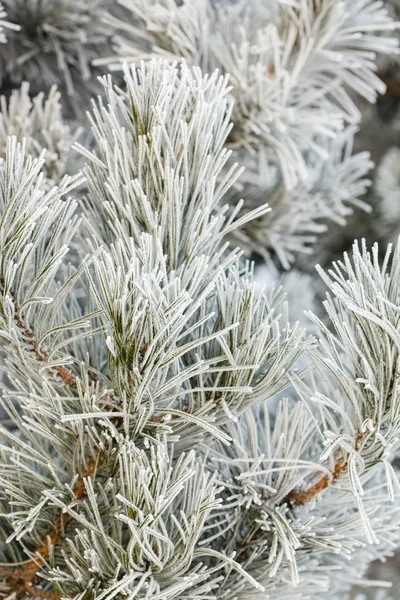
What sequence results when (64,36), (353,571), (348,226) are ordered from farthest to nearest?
(348,226) → (64,36) → (353,571)

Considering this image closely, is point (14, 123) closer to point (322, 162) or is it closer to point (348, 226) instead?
point (322, 162)

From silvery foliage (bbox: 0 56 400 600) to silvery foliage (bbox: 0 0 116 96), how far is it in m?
0.20

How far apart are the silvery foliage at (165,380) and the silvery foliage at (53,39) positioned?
0.66ft

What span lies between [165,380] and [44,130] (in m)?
0.19

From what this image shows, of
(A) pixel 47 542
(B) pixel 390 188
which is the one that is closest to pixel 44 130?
(A) pixel 47 542

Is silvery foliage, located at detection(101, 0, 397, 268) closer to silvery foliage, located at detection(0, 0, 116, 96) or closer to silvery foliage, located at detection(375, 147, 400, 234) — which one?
silvery foliage, located at detection(0, 0, 116, 96)

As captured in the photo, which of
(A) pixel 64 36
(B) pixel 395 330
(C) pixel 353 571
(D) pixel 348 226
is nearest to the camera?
(B) pixel 395 330

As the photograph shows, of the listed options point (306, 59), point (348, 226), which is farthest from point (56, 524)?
point (348, 226)

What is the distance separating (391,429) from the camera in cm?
25

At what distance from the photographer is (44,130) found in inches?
14.6

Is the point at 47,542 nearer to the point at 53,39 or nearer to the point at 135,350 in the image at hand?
the point at 135,350

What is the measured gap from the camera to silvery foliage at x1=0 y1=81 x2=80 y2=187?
371 millimetres

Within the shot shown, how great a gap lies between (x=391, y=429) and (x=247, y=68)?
0.24 metres

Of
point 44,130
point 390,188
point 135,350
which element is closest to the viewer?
point 135,350
